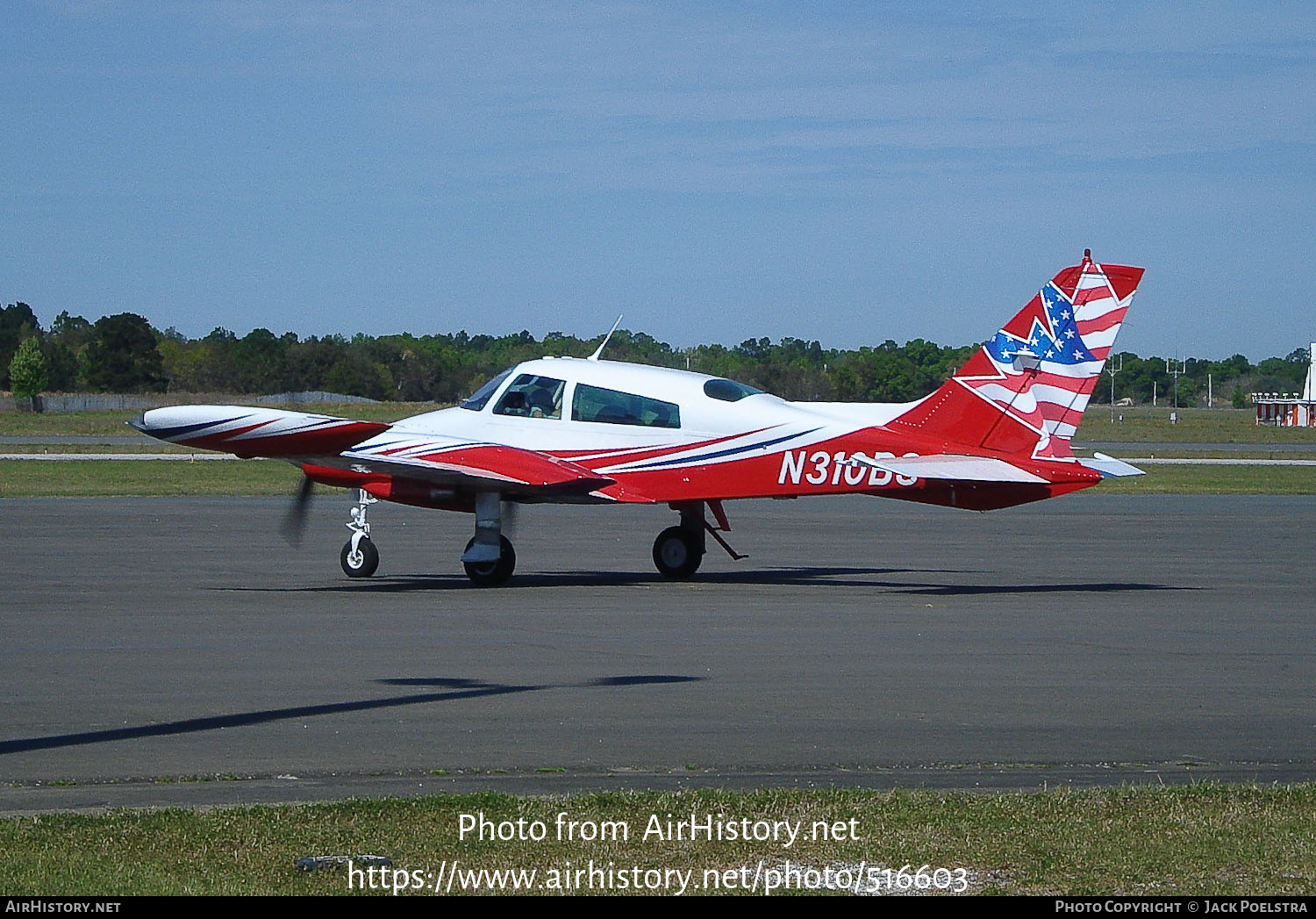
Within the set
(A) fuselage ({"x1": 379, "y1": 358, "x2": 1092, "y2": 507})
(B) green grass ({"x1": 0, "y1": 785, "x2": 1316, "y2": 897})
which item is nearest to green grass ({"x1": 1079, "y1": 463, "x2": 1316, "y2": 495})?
(A) fuselage ({"x1": 379, "y1": 358, "x2": 1092, "y2": 507})

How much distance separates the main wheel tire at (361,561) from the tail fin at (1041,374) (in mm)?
6176

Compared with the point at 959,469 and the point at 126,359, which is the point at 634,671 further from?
the point at 126,359

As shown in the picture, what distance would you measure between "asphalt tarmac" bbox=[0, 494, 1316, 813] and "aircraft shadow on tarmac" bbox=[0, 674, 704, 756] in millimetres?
37

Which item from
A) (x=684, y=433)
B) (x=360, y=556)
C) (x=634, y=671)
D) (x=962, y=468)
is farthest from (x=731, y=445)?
(x=634, y=671)

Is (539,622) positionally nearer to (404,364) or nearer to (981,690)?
(981,690)

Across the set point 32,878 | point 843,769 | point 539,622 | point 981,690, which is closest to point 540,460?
point 539,622

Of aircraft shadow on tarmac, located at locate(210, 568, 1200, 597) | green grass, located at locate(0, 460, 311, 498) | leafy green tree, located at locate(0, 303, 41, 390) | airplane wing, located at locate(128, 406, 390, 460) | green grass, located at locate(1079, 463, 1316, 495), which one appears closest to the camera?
airplane wing, located at locate(128, 406, 390, 460)

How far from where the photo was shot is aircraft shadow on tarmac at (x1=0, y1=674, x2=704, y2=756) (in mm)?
8797

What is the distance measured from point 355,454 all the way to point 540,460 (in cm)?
209

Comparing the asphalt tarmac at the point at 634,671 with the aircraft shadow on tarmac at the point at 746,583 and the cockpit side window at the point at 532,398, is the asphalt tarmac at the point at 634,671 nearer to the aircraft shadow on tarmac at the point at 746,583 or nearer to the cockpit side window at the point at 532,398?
the aircraft shadow on tarmac at the point at 746,583

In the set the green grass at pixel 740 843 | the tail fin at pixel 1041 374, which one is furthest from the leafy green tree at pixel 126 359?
the green grass at pixel 740 843

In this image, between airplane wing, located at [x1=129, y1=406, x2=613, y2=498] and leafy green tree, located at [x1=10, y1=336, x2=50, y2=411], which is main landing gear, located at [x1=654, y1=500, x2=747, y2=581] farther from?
leafy green tree, located at [x1=10, y1=336, x2=50, y2=411]

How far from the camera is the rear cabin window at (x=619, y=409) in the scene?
18.7m

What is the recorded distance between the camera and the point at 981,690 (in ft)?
35.7
